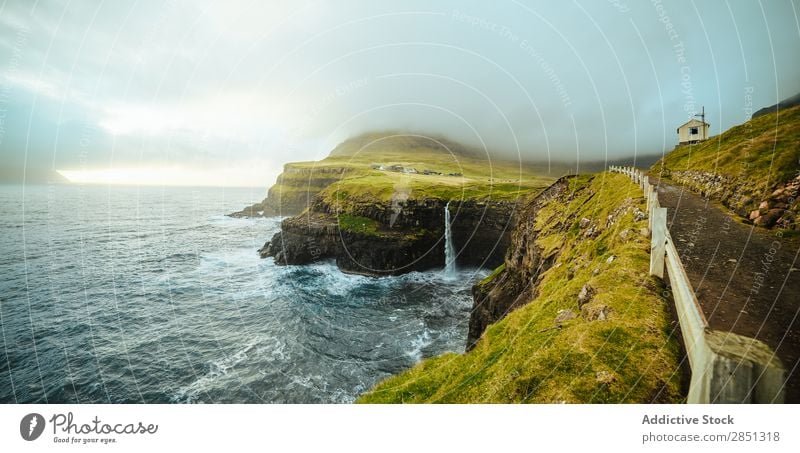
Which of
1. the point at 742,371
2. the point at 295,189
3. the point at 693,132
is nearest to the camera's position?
the point at 742,371

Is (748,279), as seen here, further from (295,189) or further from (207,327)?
(295,189)

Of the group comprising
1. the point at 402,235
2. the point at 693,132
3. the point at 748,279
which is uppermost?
the point at 693,132

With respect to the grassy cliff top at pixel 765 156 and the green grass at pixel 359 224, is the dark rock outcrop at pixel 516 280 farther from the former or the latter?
the green grass at pixel 359 224

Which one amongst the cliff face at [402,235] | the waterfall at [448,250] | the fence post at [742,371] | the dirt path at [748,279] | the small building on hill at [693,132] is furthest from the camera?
the cliff face at [402,235]

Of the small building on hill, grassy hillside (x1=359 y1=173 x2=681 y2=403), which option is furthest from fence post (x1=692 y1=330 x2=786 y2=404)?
the small building on hill

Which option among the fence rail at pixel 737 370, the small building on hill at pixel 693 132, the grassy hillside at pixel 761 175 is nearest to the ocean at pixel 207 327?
the fence rail at pixel 737 370

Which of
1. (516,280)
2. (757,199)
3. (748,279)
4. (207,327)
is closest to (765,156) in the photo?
(757,199)
